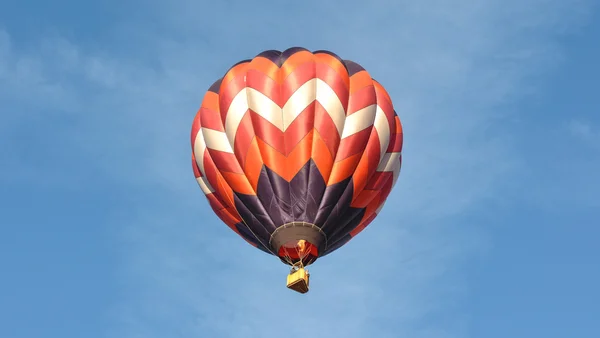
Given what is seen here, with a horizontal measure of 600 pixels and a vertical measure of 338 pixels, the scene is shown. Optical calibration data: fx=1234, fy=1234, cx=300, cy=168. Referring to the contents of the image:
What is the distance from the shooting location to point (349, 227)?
109 ft

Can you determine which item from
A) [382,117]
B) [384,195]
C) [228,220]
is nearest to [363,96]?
[382,117]

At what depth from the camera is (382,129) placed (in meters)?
33.0

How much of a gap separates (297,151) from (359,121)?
1.95 metres

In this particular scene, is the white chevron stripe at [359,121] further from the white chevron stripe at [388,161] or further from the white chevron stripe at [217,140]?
the white chevron stripe at [217,140]

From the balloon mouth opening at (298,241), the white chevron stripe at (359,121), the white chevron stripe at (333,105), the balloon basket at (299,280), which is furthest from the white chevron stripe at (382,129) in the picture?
the balloon basket at (299,280)

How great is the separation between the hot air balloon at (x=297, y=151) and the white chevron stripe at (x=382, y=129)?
0.09ft

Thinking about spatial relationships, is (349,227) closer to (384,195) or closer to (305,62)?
(384,195)

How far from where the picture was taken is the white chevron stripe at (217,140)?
32.8 metres

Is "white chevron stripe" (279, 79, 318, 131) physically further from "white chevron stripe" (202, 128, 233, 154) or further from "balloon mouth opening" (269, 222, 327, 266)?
"balloon mouth opening" (269, 222, 327, 266)

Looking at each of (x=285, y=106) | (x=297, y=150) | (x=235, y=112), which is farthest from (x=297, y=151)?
(x=235, y=112)

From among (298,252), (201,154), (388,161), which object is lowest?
(298,252)

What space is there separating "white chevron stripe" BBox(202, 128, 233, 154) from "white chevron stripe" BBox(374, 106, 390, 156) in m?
3.96

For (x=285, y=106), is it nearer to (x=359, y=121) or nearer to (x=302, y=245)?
Result: (x=359, y=121)

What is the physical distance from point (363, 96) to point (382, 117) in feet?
2.63
